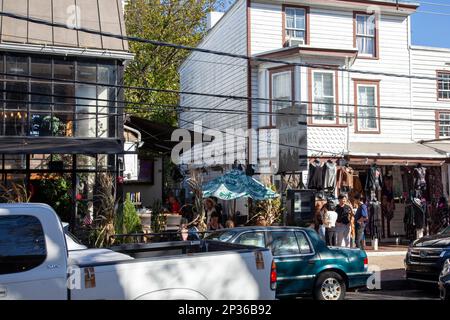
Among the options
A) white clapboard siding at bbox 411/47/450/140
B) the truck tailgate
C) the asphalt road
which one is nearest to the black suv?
the asphalt road

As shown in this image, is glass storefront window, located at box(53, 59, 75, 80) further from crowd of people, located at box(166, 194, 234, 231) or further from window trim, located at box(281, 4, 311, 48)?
window trim, located at box(281, 4, 311, 48)

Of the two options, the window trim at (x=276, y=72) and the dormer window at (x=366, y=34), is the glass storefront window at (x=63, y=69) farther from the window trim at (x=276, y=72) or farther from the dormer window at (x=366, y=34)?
the dormer window at (x=366, y=34)

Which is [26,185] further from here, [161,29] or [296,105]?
[161,29]

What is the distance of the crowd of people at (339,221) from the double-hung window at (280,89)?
428cm

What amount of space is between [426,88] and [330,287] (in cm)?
1386

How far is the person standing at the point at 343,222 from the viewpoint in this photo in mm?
15812

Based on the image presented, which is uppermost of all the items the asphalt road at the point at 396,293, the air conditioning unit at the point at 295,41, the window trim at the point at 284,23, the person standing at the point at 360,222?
the window trim at the point at 284,23

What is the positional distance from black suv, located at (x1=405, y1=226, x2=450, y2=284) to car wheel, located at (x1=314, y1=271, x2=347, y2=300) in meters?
2.31

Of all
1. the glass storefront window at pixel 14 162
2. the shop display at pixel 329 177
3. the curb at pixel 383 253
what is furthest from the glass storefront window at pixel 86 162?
the curb at pixel 383 253

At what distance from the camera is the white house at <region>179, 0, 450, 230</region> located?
1877cm

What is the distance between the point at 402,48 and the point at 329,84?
422 cm

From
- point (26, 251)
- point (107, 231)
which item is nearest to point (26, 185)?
point (107, 231)

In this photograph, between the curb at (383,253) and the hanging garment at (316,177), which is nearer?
the curb at (383,253)
